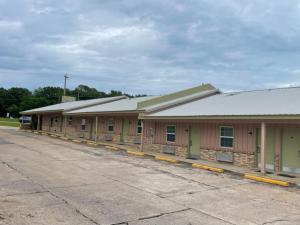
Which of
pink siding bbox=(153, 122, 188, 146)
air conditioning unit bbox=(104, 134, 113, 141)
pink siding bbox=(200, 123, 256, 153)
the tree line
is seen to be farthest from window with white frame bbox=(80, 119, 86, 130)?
the tree line

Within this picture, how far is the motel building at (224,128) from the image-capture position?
552 inches

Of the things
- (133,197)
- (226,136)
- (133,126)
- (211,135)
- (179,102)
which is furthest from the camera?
(133,126)

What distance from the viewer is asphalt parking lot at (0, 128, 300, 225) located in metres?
7.17

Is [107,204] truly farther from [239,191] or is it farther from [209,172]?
[209,172]

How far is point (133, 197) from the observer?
9008 millimetres

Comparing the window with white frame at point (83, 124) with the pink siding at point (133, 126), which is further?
the window with white frame at point (83, 124)

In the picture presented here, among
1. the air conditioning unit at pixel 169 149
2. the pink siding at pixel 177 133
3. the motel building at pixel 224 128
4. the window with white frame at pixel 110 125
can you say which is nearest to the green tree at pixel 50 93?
the window with white frame at pixel 110 125

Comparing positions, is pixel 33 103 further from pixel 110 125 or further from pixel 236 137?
pixel 236 137

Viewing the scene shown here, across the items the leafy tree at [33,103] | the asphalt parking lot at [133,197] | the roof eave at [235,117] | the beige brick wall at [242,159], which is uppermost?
the leafy tree at [33,103]

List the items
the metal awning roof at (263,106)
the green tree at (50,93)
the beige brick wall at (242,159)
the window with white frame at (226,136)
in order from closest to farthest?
1. the metal awning roof at (263,106)
2. the beige brick wall at (242,159)
3. the window with white frame at (226,136)
4. the green tree at (50,93)

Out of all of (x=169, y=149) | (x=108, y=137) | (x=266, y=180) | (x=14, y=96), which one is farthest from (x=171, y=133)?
(x=14, y=96)

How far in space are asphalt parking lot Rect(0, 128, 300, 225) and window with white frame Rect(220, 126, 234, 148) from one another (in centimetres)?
327

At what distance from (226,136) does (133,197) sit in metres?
9.05

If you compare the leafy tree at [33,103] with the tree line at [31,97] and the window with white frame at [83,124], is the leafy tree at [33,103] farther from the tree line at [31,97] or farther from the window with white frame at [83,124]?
the window with white frame at [83,124]
